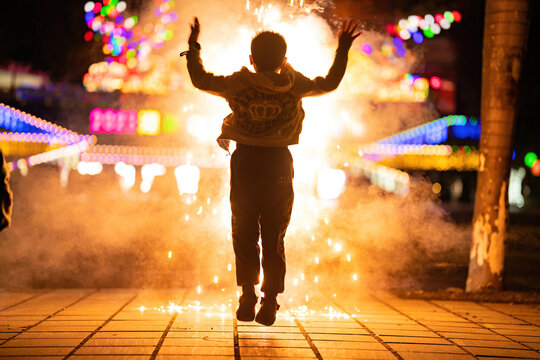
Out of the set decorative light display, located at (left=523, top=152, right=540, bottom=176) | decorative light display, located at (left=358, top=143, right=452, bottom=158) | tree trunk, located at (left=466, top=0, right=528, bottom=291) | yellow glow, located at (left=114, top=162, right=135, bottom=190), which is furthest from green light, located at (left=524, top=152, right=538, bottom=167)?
tree trunk, located at (left=466, top=0, right=528, bottom=291)

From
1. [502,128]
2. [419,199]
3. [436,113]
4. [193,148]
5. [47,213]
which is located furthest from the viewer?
[193,148]

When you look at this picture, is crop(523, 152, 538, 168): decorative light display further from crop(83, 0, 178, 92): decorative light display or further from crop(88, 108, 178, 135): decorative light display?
crop(83, 0, 178, 92): decorative light display

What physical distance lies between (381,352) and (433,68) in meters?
41.1

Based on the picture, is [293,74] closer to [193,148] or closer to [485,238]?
[485,238]

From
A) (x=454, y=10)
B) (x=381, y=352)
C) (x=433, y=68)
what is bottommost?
(x=381, y=352)

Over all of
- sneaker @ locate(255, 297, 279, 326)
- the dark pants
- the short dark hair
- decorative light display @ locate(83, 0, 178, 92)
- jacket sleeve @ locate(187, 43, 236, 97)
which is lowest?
sneaker @ locate(255, 297, 279, 326)

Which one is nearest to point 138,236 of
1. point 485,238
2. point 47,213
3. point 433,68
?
point 47,213

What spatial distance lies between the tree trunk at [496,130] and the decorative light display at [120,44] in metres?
4.58

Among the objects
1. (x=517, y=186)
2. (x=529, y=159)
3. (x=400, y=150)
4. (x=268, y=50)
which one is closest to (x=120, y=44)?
(x=400, y=150)

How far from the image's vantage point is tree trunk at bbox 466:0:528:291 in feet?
18.5

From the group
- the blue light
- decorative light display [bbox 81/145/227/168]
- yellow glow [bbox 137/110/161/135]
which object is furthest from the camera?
decorative light display [bbox 81/145/227/168]

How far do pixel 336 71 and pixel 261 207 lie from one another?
0.89 meters

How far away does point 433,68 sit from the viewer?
4216 centimetres

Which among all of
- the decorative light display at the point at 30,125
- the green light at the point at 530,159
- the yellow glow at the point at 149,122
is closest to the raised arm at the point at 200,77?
the decorative light display at the point at 30,125
